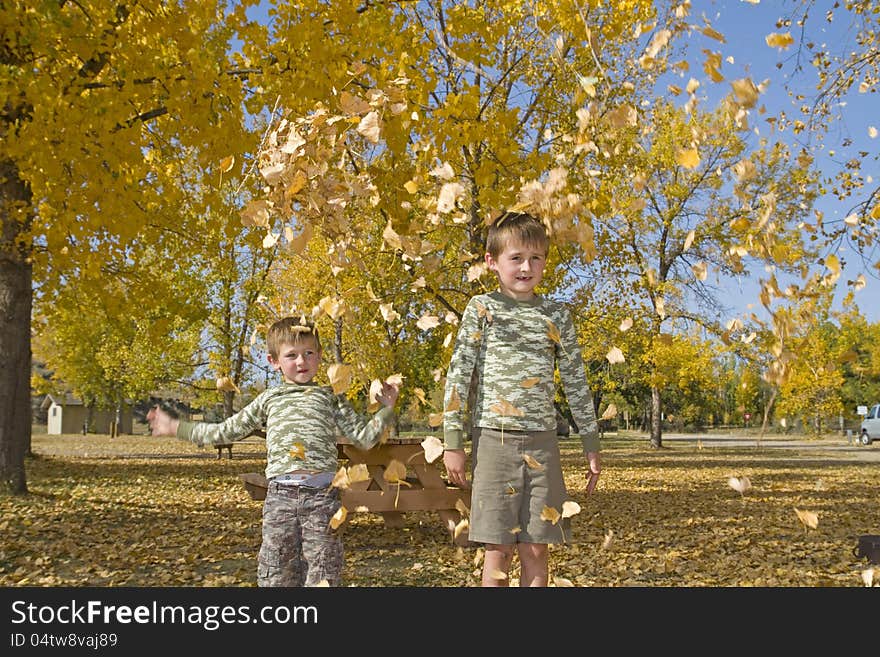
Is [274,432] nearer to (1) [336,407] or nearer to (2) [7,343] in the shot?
(1) [336,407]

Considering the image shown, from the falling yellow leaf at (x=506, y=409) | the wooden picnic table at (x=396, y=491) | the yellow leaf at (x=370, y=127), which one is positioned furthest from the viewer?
the wooden picnic table at (x=396, y=491)

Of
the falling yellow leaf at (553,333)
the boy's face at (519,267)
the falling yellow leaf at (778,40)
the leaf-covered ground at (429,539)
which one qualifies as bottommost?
the leaf-covered ground at (429,539)

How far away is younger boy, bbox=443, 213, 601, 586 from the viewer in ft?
10.3

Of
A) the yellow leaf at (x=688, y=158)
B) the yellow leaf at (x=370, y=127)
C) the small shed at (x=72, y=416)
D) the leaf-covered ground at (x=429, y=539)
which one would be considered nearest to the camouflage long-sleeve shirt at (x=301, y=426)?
the leaf-covered ground at (x=429, y=539)

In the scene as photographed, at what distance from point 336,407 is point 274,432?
31 cm

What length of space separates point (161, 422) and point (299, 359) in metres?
1.03

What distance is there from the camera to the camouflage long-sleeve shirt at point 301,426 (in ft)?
11.9

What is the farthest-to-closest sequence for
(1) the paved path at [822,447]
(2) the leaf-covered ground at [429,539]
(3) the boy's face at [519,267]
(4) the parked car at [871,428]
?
(4) the parked car at [871,428], (1) the paved path at [822,447], (2) the leaf-covered ground at [429,539], (3) the boy's face at [519,267]

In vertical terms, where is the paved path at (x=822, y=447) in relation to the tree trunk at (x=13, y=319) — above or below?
below

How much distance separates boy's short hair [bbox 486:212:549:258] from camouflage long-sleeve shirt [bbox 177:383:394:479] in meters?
0.98

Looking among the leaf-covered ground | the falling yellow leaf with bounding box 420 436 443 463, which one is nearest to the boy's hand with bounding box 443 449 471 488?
the falling yellow leaf with bounding box 420 436 443 463

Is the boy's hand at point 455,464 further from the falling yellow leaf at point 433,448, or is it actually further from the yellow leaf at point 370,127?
the yellow leaf at point 370,127

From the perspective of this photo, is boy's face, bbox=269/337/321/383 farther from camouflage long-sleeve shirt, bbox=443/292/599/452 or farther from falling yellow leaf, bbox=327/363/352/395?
camouflage long-sleeve shirt, bbox=443/292/599/452

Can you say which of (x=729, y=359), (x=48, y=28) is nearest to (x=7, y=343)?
(x=48, y=28)
